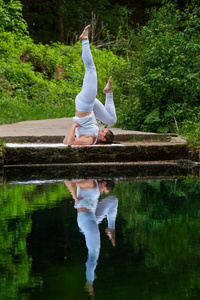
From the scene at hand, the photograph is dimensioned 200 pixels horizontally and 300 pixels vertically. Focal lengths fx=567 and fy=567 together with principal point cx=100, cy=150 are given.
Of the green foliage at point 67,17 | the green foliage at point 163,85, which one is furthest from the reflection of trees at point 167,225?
the green foliage at point 67,17

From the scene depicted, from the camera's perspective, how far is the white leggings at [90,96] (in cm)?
867

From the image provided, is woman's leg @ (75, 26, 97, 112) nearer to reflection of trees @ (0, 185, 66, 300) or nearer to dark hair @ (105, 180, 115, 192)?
dark hair @ (105, 180, 115, 192)

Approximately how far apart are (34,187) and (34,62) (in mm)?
15038

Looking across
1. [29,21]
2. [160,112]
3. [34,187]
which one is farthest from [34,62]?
[34,187]

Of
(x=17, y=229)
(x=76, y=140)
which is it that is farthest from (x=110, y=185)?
(x=76, y=140)

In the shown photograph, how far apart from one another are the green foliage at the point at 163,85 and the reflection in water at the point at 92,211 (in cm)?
487

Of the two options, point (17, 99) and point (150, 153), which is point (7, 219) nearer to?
point (150, 153)

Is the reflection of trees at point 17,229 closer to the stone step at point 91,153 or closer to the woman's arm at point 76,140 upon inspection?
the stone step at point 91,153

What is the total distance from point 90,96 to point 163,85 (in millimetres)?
2935

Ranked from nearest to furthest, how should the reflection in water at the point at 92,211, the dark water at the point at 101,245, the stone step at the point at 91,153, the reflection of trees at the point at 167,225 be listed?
the dark water at the point at 101,245 → the reflection of trees at the point at 167,225 → the reflection in water at the point at 92,211 → the stone step at the point at 91,153

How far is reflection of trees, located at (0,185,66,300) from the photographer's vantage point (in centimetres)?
299

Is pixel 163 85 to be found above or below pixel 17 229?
below

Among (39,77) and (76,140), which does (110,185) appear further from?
(39,77)

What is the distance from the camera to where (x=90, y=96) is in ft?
29.2
